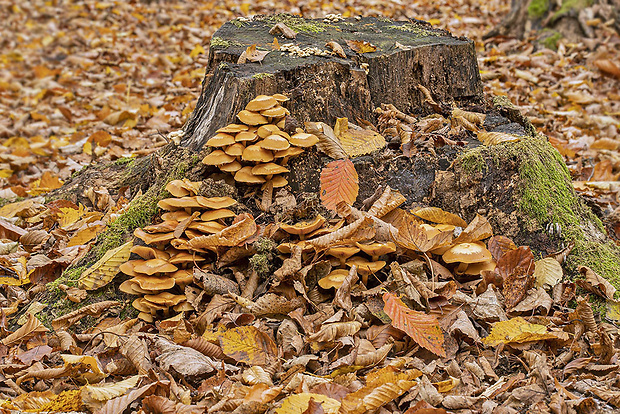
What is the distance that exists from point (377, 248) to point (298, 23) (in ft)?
8.35

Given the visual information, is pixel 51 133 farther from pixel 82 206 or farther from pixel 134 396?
pixel 134 396

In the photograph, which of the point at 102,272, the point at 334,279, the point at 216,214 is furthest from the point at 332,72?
the point at 102,272

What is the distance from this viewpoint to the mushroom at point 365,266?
3.14 meters

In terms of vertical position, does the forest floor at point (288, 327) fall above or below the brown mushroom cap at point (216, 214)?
below

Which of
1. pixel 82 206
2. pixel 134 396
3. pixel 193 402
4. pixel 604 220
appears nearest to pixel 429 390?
pixel 193 402

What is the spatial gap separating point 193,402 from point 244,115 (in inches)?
67.8

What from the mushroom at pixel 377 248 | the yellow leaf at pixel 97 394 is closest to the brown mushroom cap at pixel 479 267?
the mushroom at pixel 377 248

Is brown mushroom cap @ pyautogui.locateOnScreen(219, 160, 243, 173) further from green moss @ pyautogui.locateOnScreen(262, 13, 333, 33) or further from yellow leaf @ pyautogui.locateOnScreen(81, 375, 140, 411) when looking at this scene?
green moss @ pyautogui.locateOnScreen(262, 13, 333, 33)

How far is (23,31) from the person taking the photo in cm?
1227

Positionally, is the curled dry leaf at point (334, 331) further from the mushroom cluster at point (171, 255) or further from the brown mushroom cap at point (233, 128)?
the brown mushroom cap at point (233, 128)

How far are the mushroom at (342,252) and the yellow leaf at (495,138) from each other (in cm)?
135

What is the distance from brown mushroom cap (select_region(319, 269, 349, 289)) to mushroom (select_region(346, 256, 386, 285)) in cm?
8

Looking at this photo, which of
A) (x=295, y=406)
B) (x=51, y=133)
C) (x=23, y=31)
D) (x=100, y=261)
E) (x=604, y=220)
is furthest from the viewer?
(x=23, y=31)

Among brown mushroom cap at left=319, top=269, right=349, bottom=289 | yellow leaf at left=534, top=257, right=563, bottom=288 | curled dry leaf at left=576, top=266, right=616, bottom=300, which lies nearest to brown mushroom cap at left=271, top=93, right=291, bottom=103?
brown mushroom cap at left=319, top=269, right=349, bottom=289
